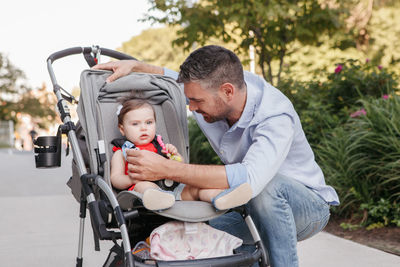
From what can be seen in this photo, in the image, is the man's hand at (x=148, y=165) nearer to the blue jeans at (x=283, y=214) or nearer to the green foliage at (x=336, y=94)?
the blue jeans at (x=283, y=214)

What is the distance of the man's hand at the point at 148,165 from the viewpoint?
2.21 metres

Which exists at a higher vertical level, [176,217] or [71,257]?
[176,217]

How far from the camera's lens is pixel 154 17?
7.41 m

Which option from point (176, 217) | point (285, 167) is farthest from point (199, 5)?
point (176, 217)

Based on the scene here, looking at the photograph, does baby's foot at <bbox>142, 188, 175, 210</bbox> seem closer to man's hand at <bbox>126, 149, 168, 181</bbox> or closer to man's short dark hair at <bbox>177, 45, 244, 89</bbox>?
man's hand at <bbox>126, 149, 168, 181</bbox>

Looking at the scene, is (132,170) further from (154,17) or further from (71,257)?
(154,17)

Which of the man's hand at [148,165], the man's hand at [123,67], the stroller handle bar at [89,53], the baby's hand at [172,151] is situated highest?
the stroller handle bar at [89,53]

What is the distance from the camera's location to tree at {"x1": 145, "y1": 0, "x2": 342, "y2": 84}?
22.6 feet

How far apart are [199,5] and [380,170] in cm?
411

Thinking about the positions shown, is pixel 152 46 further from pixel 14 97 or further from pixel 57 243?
pixel 57 243

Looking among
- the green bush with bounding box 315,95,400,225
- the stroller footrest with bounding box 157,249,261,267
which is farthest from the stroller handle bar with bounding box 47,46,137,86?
the green bush with bounding box 315,95,400,225

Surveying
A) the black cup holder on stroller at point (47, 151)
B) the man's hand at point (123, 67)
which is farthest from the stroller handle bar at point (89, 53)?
the black cup holder on stroller at point (47, 151)

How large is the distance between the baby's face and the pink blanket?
31.7 inches

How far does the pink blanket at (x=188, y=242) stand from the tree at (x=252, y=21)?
485cm
